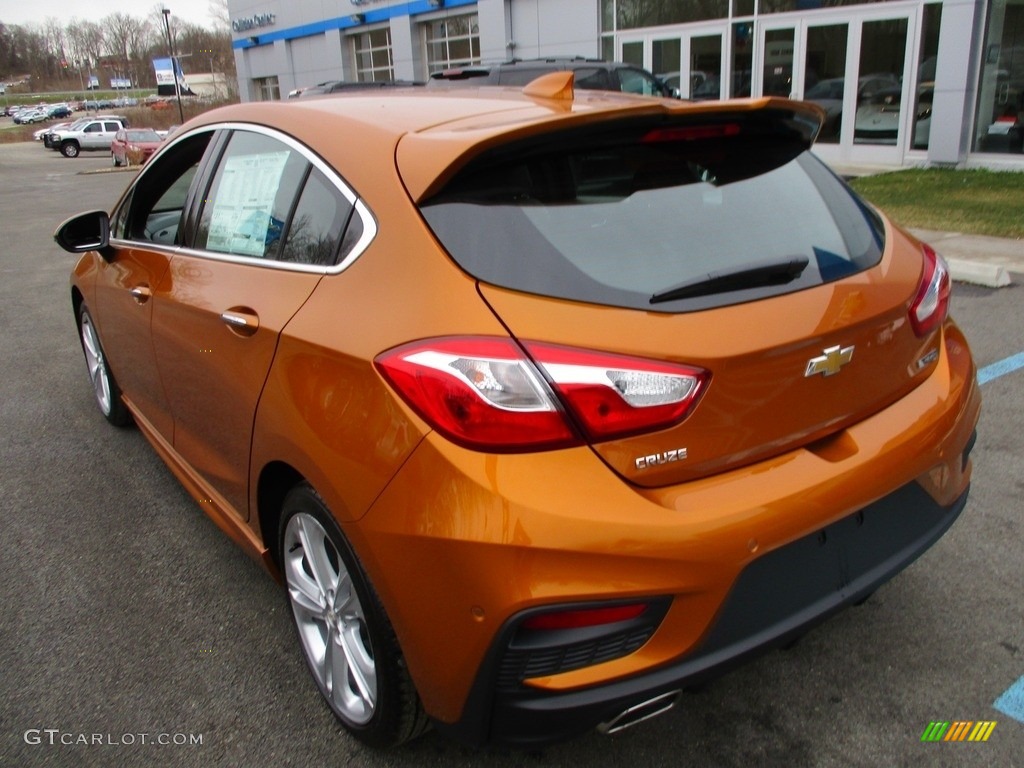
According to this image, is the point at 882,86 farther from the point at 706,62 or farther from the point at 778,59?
the point at 706,62

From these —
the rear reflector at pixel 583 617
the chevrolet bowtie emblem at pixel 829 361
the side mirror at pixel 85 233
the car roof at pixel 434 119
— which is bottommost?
the rear reflector at pixel 583 617

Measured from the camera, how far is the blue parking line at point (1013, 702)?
7.64 feet

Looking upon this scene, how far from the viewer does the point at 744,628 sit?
186 centimetres

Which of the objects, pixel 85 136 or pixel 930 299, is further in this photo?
pixel 85 136

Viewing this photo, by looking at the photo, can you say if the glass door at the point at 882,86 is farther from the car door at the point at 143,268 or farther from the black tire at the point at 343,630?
the black tire at the point at 343,630

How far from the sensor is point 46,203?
19.9m

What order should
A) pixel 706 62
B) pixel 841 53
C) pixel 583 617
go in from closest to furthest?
pixel 583 617 < pixel 841 53 < pixel 706 62

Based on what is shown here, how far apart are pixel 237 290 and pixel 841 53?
1619 cm

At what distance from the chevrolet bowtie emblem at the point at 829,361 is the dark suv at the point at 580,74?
1177 cm

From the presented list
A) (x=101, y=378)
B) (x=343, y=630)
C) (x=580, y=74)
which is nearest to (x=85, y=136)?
(x=580, y=74)

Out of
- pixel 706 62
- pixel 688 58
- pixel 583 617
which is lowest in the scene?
pixel 583 617

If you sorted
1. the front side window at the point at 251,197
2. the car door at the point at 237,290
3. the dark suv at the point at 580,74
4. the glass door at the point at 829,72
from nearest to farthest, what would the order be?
the car door at the point at 237,290, the front side window at the point at 251,197, the dark suv at the point at 580,74, the glass door at the point at 829,72

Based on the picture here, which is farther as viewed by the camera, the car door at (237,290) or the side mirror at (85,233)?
the side mirror at (85,233)

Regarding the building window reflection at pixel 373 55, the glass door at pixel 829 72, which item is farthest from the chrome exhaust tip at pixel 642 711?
the building window reflection at pixel 373 55
